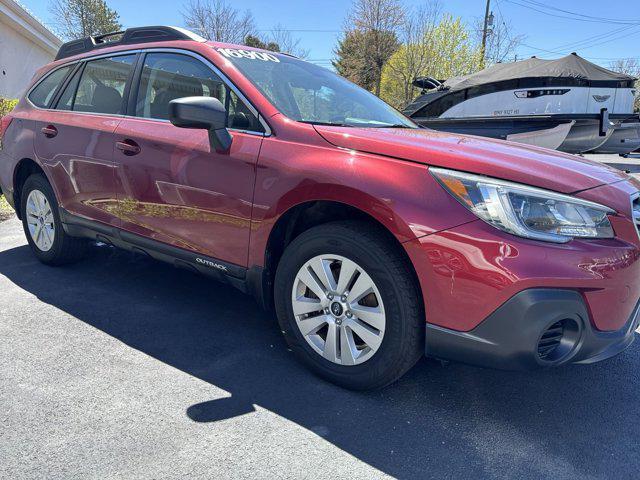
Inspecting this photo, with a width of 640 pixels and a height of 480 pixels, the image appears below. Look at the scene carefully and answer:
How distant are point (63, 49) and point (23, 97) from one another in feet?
1.91

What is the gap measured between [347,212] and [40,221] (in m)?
3.10

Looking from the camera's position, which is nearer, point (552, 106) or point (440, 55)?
point (552, 106)

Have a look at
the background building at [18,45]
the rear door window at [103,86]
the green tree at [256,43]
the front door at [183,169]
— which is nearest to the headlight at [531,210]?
the front door at [183,169]

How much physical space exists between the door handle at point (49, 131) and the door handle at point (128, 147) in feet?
3.04

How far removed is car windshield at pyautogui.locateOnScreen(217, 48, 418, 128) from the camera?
2779 millimetres

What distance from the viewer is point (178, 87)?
312 cm

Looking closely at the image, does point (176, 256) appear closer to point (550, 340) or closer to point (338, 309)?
point (338, 309)

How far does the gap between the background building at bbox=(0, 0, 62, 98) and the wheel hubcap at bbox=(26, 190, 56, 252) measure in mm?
14798

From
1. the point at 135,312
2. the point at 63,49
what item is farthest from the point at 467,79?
the point at 135,312

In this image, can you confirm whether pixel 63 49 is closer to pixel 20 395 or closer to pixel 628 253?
pixel 20 395

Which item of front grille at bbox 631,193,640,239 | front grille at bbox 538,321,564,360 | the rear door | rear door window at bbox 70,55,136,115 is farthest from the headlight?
rear door window at bbox 70,55,136,115

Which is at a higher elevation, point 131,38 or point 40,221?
point 131,38

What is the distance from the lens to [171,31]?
327cm

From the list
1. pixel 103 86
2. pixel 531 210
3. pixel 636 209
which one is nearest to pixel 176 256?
pixel 103 86
